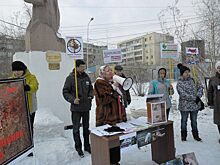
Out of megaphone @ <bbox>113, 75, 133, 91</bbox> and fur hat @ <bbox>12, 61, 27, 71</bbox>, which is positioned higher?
fur hat @ <bbox>12, 61, 27, 71</bbox>

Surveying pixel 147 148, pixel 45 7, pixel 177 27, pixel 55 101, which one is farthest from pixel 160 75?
pixel 177 27

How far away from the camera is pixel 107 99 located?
296 centimetres

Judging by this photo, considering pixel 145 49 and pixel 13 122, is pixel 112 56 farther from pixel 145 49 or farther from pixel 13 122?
pixel 145 49

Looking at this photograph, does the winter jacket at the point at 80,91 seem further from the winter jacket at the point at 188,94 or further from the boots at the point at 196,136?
the boots at the point at 196,136

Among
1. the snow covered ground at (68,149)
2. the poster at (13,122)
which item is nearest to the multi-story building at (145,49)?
the snow covered ground at (68,149)

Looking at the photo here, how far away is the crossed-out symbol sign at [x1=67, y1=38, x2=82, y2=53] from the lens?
12.6ft

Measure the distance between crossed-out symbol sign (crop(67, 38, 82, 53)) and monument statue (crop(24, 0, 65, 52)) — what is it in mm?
1707

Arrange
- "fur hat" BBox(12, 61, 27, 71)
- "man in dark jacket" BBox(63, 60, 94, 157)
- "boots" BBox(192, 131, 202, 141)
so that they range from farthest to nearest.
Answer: "boots" BBox(192, 131, 202, 141)
"man in dark jacket" BBox(63, 60, 94, 157)
"fur hat" BBox(12, 61, 27, 71)

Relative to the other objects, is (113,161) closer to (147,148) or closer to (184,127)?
(147,148)

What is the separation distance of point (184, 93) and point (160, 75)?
0.61 m

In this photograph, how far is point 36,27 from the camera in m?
5.21

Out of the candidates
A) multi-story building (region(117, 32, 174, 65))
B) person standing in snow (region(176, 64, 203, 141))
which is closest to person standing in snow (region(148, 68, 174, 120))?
person standing in snow (region(176, 64, 203, 141))

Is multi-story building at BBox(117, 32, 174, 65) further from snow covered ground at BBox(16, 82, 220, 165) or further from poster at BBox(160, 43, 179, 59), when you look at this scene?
snow covered ground at BBox(16, 82, 220, 165)

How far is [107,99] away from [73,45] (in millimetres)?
1454
